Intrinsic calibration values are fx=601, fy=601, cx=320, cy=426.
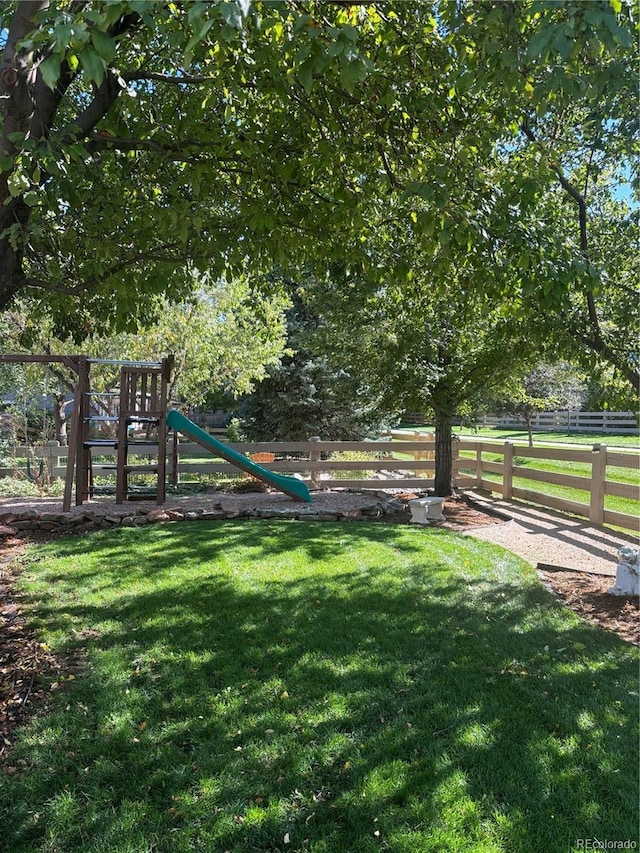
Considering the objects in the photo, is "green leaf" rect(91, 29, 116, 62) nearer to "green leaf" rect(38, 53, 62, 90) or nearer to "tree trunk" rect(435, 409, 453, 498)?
"green leaf" rect(38, 53, 62, 90)

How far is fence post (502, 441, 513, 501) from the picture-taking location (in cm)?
1104

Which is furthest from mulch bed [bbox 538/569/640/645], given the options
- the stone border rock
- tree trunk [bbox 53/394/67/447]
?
tree trunk [bbox 53/394/67/447]

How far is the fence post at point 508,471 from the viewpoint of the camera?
11036mm

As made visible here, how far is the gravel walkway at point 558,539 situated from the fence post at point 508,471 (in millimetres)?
1315

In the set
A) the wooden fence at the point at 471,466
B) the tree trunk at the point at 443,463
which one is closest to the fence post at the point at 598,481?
the wooden fence at the point at 471,466

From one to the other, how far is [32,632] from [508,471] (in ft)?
29.4

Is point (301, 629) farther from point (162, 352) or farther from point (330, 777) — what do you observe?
point (162, 352)

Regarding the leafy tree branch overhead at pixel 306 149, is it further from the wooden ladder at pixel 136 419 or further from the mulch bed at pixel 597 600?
the wooden ladder at pixel 136 419

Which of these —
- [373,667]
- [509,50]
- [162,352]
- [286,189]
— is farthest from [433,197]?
[162,352]

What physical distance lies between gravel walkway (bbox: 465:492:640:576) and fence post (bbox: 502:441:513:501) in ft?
4.32

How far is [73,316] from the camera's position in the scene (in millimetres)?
6418

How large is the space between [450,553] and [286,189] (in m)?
4.02

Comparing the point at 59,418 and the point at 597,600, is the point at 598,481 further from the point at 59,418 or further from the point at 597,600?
the point at 59,418

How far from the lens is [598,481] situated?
8328mm
